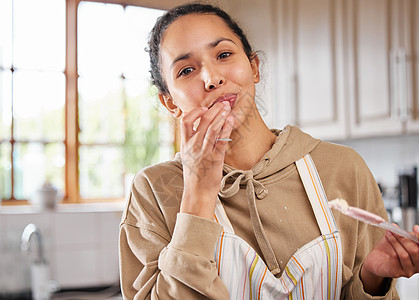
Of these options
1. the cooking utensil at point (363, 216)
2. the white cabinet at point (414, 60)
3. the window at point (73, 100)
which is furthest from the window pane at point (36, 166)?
the cooking utensil at point (363, 216)

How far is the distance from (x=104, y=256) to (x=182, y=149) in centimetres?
210

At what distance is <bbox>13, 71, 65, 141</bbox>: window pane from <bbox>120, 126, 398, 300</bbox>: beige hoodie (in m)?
2.32

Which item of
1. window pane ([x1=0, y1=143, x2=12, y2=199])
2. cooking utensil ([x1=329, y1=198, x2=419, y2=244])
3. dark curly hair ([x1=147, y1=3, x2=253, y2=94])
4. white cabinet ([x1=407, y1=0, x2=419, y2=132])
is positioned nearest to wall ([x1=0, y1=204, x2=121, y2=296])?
window pane ([x1=0, y1=143, x2=12, y2=199])

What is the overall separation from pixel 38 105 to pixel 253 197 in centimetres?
247

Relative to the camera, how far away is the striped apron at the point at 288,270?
0.79 metres

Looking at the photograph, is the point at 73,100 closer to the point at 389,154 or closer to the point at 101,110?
the point at 101,110

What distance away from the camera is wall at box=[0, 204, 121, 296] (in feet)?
8.26

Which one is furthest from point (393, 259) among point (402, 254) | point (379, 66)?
point (379, 66)

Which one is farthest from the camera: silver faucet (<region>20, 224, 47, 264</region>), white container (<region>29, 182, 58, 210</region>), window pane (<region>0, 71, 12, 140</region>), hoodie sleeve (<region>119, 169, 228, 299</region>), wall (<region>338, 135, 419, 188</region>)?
window pane (<region>0, 71, 12, 140</region>)

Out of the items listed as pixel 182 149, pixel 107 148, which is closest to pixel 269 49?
pixel 107 148

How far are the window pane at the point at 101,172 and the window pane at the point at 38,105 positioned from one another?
21 cm

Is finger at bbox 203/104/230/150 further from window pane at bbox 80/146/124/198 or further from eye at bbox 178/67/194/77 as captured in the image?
window pane at bbox 80/146/124/198

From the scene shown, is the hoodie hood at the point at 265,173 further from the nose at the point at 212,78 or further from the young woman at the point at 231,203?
the nose at the point at 212,78

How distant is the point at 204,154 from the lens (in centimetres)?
77
